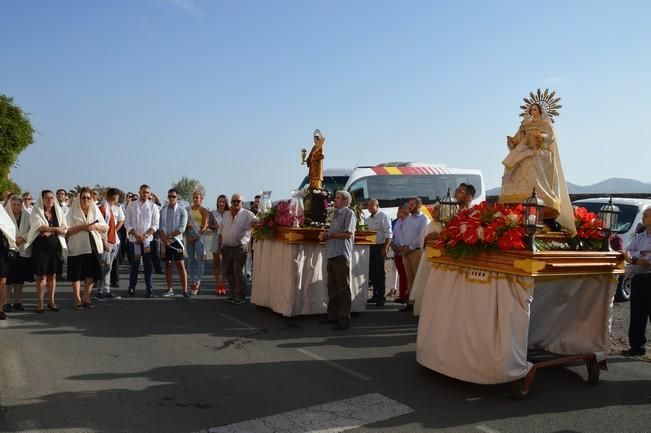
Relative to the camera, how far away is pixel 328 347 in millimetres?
7254

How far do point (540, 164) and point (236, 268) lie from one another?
6.11 meters

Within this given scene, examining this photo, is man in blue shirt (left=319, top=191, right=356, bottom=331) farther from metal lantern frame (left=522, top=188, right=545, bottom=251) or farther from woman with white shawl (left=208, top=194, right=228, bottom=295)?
woman with white shawl (left=208, top=194, right=228, bottom=295)

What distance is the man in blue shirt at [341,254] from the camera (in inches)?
329

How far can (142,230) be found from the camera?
11.0 metres

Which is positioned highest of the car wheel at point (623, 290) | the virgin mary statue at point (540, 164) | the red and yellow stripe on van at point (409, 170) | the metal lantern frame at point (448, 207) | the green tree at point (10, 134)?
the green tree at point (10, 134)

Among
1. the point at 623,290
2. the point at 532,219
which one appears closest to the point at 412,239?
the point at 623,290

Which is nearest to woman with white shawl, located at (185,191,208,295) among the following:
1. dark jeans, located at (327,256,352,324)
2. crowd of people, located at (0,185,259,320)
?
crowd of people, located at (0,185,259,320)

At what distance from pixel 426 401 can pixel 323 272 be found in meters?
4.23

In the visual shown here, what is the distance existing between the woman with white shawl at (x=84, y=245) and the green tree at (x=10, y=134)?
2045 centimetres

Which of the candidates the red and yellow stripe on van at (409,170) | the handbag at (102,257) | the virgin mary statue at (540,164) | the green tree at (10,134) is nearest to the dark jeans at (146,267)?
the handbag at (102,257)

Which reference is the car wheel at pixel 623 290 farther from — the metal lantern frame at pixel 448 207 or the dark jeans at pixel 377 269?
the metal lantern frame at pixel 448 207

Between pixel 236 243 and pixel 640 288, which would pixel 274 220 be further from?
pixel 640 288

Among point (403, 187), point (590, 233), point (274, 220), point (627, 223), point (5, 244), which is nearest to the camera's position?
point (590, 233)

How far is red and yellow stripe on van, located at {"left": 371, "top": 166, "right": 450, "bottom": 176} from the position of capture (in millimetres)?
19047
